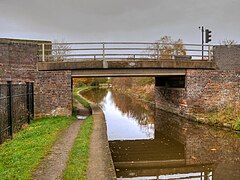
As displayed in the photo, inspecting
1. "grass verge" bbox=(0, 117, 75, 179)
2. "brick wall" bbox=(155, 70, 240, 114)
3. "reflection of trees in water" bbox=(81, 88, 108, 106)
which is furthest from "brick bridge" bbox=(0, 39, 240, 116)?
"reflection of trees in water" bbox=(81, 88, 108, 106)

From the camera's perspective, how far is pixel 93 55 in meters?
16.0

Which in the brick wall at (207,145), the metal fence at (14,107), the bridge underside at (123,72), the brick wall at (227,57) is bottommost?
the brick wall at (207,145)

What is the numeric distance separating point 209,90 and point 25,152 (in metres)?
12.5

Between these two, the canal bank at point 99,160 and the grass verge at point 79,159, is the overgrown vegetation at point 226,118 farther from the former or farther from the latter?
the grass verge at point 79,159

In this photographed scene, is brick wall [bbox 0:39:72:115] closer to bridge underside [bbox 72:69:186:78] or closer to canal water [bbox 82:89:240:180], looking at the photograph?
bridge underside [bbox 72:69:186:78]

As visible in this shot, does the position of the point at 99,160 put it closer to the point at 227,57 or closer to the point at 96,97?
the point at 227,57

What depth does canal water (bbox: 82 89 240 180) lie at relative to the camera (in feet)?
25.5

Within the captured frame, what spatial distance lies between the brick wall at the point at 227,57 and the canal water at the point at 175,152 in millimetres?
4334

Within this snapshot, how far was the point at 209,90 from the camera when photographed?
17.2 m

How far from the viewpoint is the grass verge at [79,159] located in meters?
5.94

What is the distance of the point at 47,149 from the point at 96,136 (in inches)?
87.6

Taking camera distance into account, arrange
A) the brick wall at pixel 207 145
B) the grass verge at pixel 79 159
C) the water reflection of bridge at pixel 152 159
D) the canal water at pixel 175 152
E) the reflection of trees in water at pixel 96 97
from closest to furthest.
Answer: the grass verge at pixel 79 159
the canal water at pixel 175 152
the water reflection of bridge at pixel 152 159
the brick wall at pixel 207 145
the reflection of trees in water at pixel 96 97

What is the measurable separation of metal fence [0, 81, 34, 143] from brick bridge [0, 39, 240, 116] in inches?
39.7

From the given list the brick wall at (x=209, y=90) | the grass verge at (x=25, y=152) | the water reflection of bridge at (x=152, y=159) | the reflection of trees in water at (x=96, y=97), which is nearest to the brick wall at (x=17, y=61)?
the grass verge at (x=25, y=152)
